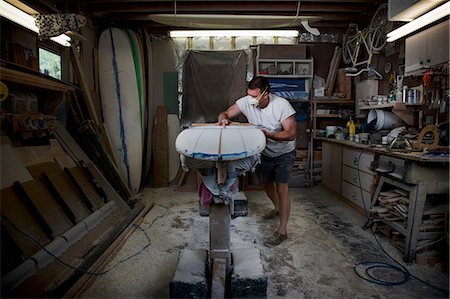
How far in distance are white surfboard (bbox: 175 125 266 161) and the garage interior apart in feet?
0.34

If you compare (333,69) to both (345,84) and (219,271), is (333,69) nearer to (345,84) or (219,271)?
(345,84)

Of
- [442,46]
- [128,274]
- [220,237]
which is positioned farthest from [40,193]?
[442,46]

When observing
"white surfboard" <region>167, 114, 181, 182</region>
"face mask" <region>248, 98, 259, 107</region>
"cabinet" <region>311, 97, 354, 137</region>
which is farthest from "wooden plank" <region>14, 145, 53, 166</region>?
"cabinet" <region>311, 97, 354, 137</region>

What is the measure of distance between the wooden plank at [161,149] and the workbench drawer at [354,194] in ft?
8.60

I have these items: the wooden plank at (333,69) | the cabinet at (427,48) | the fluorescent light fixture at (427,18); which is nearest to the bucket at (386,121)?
the cabinet at (427,48)

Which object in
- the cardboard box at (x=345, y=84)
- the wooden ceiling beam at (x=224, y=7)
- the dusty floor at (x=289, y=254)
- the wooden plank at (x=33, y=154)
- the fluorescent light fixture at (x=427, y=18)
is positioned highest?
the wooden ceiling beam at (x=224, y=7)

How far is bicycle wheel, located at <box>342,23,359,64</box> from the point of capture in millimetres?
4848

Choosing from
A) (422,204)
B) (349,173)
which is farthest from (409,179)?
(349,173)

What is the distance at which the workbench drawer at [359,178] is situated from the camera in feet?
11.2

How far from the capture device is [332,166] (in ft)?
15.0

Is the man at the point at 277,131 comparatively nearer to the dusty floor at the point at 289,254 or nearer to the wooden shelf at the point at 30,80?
the dusty floor at the point at 289,254

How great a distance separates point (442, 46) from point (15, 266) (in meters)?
3.68

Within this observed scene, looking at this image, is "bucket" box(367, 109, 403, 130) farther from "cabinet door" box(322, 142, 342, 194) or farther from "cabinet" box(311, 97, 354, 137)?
"cabinet" box(311, 97, 354, 137)

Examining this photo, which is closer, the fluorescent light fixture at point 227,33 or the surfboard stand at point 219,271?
the surfboard stand at point 219,271
